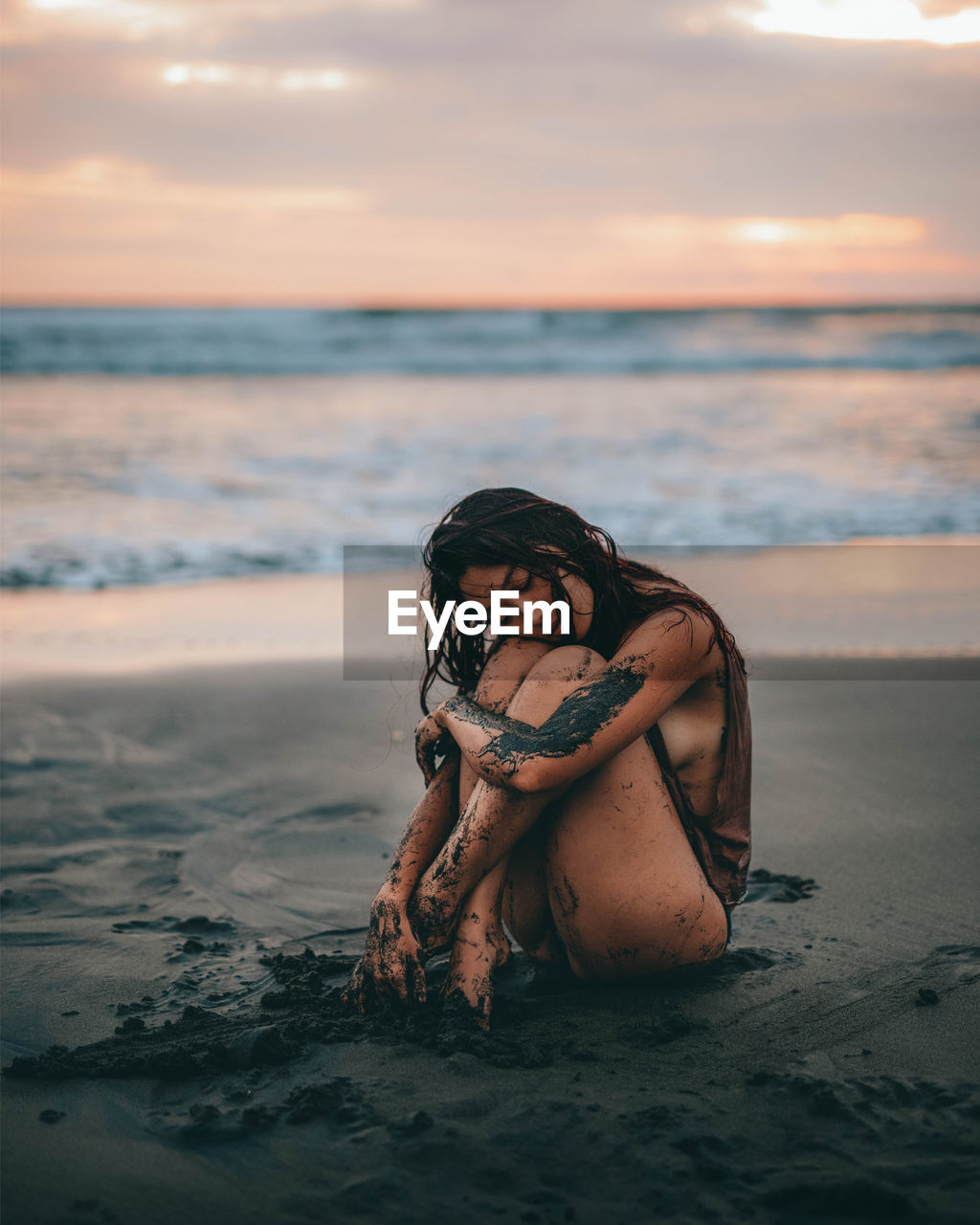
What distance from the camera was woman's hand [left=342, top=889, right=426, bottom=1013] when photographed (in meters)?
2.53

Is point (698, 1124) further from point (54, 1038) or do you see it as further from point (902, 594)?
point (902, 594)

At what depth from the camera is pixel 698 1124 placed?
7.01 feet

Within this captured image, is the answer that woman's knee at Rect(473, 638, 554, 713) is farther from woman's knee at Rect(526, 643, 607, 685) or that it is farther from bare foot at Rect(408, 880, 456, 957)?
bare foot at Rect(408, 880, 456, 957)

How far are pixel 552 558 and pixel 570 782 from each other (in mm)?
491

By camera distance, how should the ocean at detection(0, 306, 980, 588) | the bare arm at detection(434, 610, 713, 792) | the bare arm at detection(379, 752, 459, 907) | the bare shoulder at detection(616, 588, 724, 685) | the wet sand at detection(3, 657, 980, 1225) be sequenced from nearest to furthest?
the wet sand at detection(3, 657, 980, 1225) → the bare arm at detection(434, 610, 713, 792) → the bare shoulder at detection(616, 588, 724, 685) → the bare arm at detection(379, 752, 459, 907) → the ocean at detection(0, 306, 980, 588)

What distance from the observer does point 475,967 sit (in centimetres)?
252

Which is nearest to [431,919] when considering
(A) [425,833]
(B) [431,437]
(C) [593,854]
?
(A) [425,833]

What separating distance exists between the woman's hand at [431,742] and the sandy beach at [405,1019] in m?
0.56

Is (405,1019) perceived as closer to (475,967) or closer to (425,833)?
(475,967)

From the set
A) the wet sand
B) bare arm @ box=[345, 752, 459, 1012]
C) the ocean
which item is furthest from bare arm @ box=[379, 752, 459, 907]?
the ocean

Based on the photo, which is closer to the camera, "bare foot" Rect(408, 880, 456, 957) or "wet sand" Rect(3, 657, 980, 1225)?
"wet sand" Rect(3, 657, 980, 1225)

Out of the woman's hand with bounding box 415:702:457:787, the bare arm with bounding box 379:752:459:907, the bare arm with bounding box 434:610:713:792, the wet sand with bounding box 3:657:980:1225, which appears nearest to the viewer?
the wet sand with bounding box 3:657:980:1225

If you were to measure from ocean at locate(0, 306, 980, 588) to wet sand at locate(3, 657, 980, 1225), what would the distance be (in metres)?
3.90

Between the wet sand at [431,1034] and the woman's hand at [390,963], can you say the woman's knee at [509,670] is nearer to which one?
the woman's hand at [390,963]
